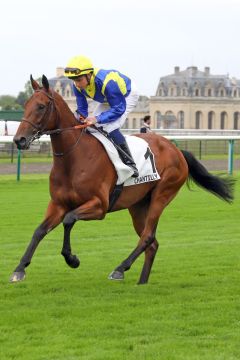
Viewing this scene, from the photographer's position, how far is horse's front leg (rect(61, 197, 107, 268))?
7227 millimetres

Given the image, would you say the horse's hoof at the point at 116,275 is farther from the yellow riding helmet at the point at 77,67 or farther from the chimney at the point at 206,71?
the chimney at the point at 206,71

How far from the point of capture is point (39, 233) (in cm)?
721

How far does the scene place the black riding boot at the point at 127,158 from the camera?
7.79 metres

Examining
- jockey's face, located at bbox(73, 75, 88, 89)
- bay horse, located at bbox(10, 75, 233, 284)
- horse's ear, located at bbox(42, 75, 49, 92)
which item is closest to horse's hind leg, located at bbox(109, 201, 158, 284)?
bay horse, located at bbox(10, 75, 233, 284)

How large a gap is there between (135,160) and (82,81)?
2.93 ft

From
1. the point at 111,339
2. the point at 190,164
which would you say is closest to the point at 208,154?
the point at 190,164

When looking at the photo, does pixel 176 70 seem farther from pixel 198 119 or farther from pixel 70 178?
pixel 70 178

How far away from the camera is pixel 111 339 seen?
223 inches

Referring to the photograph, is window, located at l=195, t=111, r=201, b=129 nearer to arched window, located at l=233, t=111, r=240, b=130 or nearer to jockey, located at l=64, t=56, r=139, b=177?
arched window, located at l=233, t=111, r=240, b=130

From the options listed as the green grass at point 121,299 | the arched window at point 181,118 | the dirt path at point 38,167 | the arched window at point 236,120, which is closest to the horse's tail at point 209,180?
the green grass at point 121,299

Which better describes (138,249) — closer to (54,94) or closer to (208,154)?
(54,94)

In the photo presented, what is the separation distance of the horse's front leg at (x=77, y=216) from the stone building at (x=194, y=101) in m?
93.2

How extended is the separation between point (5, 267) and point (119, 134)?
1.85 metres

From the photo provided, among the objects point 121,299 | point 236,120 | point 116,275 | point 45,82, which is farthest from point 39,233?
point 236,120
